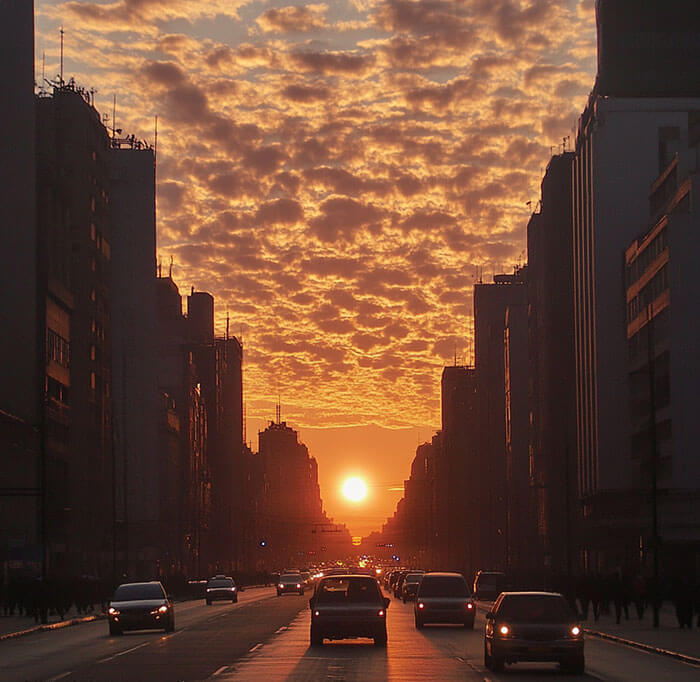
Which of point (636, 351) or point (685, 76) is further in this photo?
point (636, 351)

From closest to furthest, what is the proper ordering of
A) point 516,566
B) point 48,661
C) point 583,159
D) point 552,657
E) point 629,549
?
1. point 552,657
2. point 48,661
3. point 629,549
4. point 583,159
5. point 516,566

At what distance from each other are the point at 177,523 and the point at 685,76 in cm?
15274

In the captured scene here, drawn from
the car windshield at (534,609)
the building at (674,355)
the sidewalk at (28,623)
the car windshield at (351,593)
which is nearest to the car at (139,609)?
the sidewalk at (28,623)

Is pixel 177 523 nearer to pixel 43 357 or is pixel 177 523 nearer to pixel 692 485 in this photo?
pixel 43 357

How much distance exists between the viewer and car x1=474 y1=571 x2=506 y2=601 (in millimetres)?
89812

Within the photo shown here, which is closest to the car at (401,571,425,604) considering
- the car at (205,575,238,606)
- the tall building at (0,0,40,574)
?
the car at (205,575,238,606)

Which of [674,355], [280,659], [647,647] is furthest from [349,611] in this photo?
[674,355]

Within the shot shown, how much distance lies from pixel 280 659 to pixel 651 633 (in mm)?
17519

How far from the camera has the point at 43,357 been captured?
112m

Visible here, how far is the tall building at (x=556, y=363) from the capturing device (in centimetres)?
14875

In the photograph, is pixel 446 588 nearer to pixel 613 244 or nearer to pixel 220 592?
pixel 220 592

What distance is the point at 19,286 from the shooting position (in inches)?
4311

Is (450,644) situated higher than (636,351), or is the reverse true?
(636,351)

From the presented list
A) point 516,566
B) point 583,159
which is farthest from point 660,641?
point 516,566
